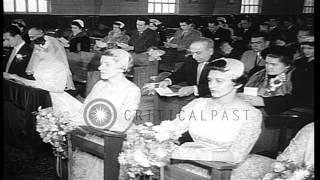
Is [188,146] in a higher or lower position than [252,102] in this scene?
lower

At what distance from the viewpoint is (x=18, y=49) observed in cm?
279

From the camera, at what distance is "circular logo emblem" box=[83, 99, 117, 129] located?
2.71 meters

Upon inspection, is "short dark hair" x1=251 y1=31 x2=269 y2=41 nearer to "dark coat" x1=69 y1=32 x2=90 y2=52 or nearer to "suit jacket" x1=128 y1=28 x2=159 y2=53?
"suit jacket" x1=128 y1=28 x2=159 y2=53

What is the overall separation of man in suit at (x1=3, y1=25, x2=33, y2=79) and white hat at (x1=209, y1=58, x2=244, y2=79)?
4.07ft

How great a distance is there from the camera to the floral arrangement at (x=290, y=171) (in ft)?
7.38

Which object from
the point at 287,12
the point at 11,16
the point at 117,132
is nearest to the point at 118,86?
the point at 117,132

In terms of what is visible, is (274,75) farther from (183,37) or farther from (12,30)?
(12,30)

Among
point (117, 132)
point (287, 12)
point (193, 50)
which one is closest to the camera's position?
point (287, 12)

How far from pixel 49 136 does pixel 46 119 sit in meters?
0.11

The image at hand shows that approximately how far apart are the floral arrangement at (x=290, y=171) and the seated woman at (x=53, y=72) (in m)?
1.29

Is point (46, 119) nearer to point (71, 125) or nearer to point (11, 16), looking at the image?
point (71, 125)

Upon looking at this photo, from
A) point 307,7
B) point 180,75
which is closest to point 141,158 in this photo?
point 180,75

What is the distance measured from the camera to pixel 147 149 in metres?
2.51

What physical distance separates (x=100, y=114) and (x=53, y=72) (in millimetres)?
425
